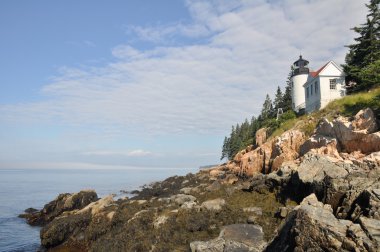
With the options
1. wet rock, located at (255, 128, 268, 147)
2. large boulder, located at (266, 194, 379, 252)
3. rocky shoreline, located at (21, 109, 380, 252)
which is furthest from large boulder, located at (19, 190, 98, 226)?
large boulder, located at (266, 194, 379, 252)

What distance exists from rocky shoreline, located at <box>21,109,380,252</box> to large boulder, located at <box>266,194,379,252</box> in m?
0.03

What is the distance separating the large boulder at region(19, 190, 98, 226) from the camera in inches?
1277

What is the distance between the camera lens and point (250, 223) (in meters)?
16.1

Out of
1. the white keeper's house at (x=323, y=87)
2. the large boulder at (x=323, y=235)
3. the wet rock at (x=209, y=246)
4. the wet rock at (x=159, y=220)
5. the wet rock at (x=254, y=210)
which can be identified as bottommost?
the wet rock at (x=209, y=246)

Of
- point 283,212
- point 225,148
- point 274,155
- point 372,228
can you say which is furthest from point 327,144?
point 225,148

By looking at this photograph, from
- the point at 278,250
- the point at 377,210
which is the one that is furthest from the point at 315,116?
the point at 278,250

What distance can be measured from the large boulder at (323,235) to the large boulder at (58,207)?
27544 mm

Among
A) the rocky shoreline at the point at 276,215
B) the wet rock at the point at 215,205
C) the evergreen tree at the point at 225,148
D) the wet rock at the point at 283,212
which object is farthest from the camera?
the evergreen tree at the point at 225,148

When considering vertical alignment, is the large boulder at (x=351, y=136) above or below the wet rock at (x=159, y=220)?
above

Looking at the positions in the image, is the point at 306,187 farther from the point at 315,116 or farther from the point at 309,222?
the point at 315,116

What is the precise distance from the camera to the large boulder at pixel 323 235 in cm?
972

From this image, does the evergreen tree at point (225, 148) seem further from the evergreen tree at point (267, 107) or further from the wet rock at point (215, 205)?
the wet rock at point (215, 205)

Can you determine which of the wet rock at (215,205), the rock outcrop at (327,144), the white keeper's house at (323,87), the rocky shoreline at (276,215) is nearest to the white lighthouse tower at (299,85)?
the white keeper's house at (323,87)

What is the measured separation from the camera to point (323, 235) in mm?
10078
